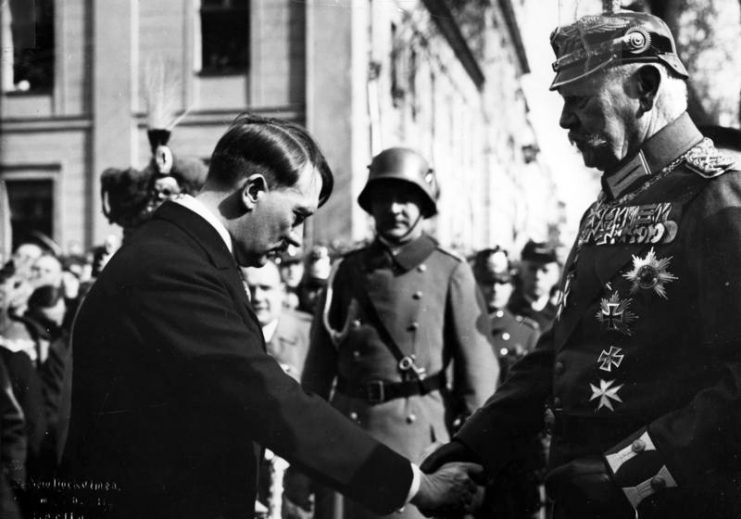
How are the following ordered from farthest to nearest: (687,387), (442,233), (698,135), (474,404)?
(442,233), (474,404), (698,135), (687,387)

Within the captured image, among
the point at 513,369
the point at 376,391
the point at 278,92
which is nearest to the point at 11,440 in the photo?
the point at 376,391

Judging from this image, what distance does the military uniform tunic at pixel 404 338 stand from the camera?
219 inches

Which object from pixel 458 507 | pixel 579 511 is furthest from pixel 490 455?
pixel 579 511

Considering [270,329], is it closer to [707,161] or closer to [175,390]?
[175,390]

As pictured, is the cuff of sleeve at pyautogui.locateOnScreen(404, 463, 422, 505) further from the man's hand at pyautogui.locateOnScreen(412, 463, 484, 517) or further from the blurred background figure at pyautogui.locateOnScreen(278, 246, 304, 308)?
the blurred background figure at pyautogui.locateOnScreen(278, 246, 304, 308)

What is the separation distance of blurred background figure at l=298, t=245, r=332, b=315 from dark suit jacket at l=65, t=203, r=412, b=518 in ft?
16.8

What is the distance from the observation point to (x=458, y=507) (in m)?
3.49

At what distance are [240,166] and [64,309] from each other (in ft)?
15.1

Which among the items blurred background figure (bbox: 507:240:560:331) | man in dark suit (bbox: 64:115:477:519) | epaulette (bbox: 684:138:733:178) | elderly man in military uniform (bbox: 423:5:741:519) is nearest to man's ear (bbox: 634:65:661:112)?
elderly man in military uniform (bbox: 423:5:741:519)

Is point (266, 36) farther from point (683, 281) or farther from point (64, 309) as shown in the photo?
point (683, 281)

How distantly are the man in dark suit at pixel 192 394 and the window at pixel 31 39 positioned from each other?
169 centimetres

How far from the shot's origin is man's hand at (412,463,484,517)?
3303 mm

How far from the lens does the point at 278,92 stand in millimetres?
9391

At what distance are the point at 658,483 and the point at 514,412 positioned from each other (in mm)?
850
